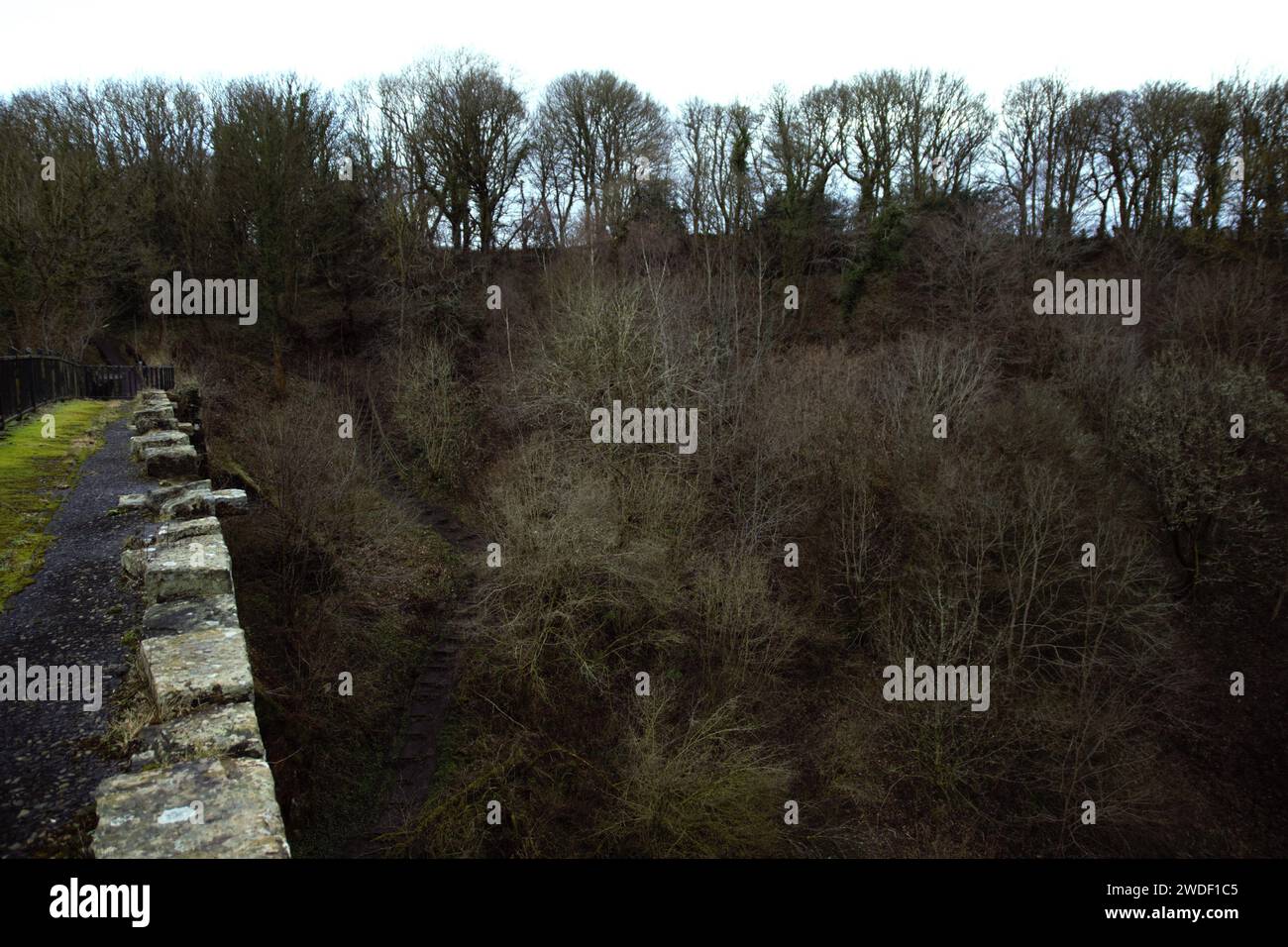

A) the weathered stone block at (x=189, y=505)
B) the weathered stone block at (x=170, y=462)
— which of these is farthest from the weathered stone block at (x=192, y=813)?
the weathered stone block at (x=170, y=462)

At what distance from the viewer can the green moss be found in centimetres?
730

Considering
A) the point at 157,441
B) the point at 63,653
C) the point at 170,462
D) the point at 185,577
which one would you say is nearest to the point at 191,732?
the point at 63,653

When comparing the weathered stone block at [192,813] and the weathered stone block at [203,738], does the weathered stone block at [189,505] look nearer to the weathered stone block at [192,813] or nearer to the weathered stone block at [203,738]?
the weathered stone block at [203,738]

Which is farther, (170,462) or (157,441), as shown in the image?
(157,441)

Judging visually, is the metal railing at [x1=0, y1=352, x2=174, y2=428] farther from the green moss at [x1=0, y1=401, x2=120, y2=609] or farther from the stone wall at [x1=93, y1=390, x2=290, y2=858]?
the stone wall at [x1=93, y1=390, x2=290, y2=858]

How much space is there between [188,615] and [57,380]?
16.7 m

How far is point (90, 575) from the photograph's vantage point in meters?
7.04

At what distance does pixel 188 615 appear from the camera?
5902 mm

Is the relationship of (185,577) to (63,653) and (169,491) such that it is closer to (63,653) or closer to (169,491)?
(63,653)

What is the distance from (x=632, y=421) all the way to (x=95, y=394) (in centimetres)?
1642

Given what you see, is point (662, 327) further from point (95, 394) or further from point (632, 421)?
point (95, 394)

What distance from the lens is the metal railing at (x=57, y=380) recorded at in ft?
44.7

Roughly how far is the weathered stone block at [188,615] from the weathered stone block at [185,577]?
0.09 m

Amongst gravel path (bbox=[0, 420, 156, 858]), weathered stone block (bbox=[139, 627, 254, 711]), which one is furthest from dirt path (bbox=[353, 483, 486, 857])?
weathered stone block (bbox=[139, 627, 254, 711])
